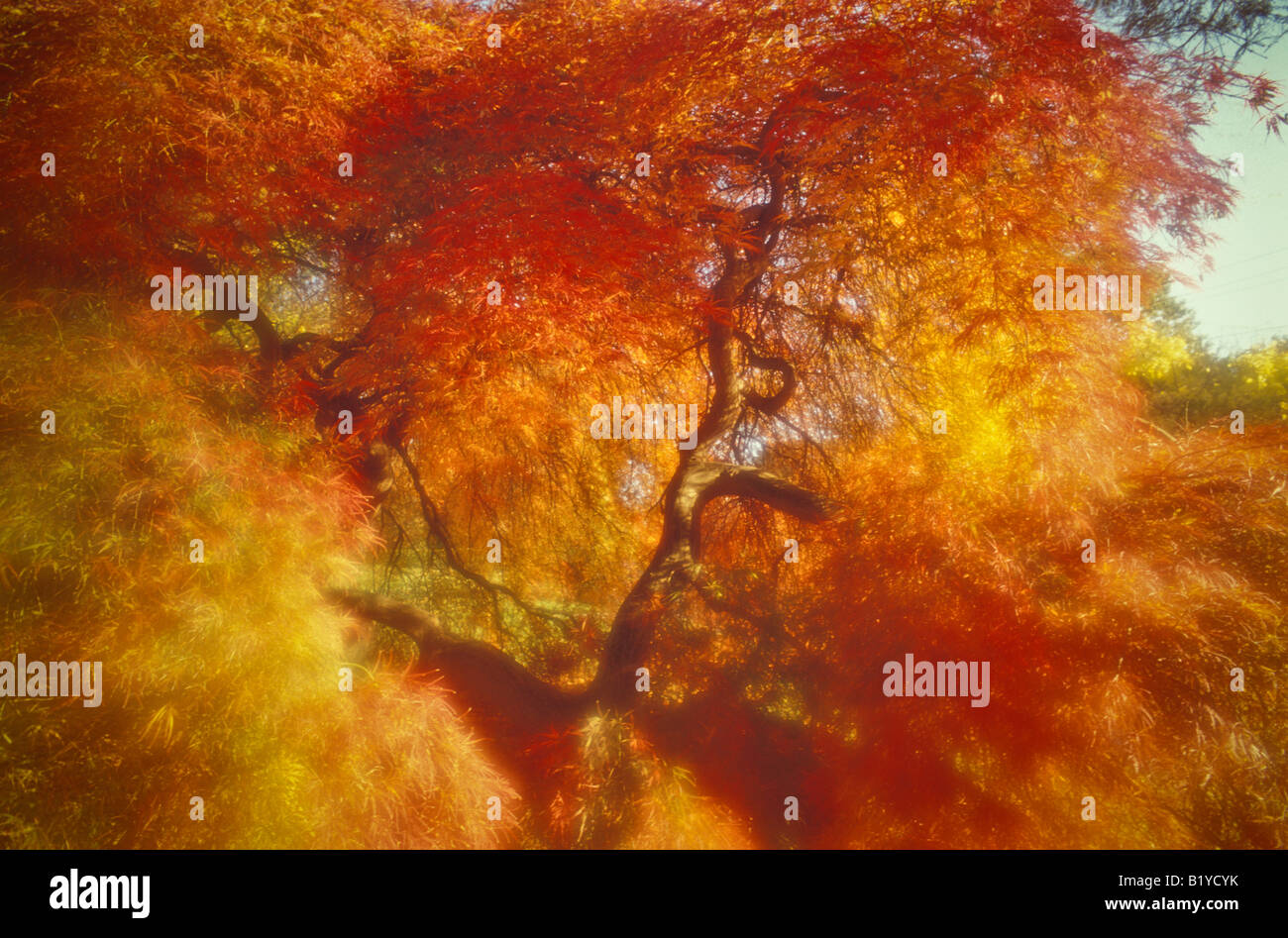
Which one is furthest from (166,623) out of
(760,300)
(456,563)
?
(760,300)

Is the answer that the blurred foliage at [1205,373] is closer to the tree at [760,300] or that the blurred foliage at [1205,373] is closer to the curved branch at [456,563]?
the tree at [760,300]

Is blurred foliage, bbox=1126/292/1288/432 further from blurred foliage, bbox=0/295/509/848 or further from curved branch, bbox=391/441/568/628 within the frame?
blurred foliage, bbox=0/295/509/848

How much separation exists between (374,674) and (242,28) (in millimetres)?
2145

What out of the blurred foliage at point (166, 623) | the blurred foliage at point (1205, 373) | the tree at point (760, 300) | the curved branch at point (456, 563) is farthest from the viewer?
the blurred foliage at point (1205, 373)

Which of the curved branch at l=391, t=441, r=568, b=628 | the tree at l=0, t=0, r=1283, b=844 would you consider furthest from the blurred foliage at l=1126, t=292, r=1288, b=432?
the curved branch at l=391, t=441, r=568, b=628

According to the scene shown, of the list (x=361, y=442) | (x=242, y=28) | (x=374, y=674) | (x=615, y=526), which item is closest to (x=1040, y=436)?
(x=615, y=526)

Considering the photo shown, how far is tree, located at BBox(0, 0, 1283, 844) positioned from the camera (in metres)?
2.23

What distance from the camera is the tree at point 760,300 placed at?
2.23 m

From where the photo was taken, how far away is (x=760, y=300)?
3.59m

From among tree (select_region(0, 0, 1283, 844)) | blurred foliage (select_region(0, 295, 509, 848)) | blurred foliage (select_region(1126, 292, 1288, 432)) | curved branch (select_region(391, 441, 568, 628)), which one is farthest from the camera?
blurred foliage (select_region(1126, 292, 1288, 432))

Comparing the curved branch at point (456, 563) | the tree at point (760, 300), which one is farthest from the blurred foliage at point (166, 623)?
the curved branch at point (456, 563)

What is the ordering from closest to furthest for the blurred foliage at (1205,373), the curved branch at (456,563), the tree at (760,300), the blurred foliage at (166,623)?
the blurred foliage at (166,623)
the tree at (760,300)
the curved branch at (456,563)
the blurred foliage at (1205,373)

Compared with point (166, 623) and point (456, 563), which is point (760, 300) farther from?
point (166, 623)

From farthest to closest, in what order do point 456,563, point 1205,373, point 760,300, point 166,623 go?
1. point 1205,373
2. point 456,563
3. point 760,300
4. point 166,623
